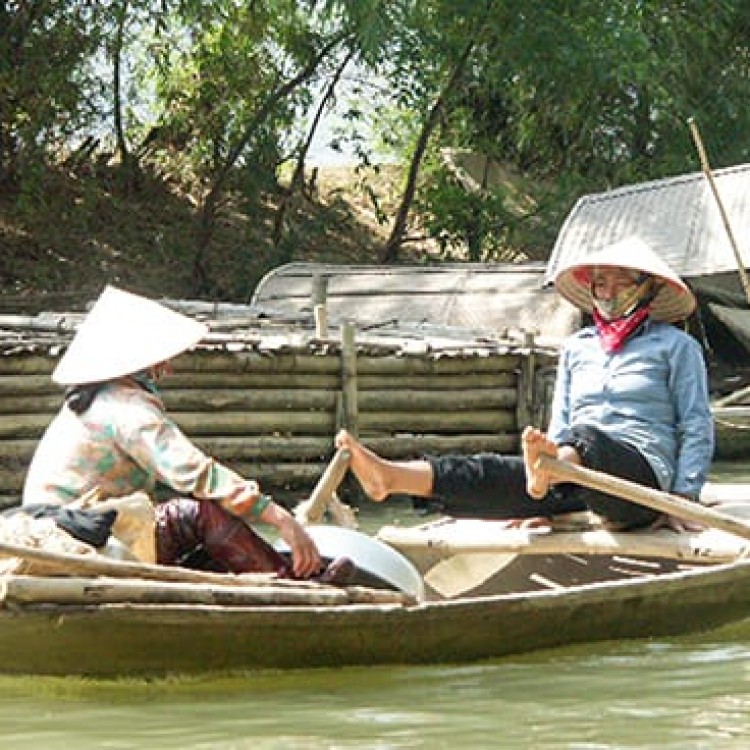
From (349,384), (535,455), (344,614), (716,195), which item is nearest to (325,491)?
(535,455)

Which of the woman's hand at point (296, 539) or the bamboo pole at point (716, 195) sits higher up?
the bamboo pole at point (716, 195)

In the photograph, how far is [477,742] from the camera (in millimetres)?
5770

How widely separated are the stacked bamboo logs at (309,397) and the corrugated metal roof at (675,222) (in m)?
2.54

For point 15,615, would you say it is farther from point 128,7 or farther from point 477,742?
point 128,7

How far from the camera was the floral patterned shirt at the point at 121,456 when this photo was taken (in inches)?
249

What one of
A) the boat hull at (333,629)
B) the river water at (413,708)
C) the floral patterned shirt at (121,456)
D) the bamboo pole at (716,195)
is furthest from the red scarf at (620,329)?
the bamboo pole at (716,195)

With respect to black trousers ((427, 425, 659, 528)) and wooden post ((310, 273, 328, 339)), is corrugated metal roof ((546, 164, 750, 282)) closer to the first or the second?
wooden post ((310, 273, 328, 339))

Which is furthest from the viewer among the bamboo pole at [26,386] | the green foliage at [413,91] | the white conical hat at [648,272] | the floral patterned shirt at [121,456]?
the green foliage at [413,91]

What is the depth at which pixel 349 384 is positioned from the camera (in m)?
13.3

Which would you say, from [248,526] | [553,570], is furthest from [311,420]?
[248,526]

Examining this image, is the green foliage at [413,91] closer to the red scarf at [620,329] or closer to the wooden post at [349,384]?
the wooden post at [349,384]

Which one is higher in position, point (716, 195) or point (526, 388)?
point (716, 195)

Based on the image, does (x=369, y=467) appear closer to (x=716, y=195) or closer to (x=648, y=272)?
(x=648, y=272)

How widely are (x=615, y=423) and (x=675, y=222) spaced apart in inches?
366
